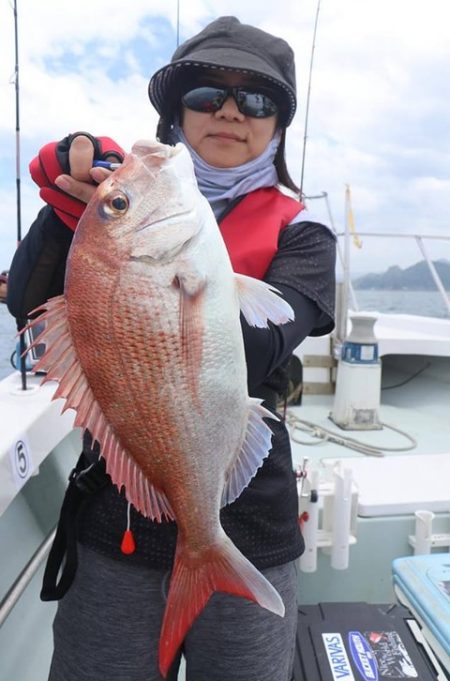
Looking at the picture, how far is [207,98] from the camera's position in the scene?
154 cm

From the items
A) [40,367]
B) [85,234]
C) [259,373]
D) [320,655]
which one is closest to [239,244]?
[259,373]

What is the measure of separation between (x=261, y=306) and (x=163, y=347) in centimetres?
23

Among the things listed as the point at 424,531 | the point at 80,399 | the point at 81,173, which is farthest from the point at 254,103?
the point at 424,531

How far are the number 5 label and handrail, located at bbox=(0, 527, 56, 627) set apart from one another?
18.5 inches

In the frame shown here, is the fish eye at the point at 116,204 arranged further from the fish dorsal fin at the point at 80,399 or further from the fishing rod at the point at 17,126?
the fishing rod at the point at 17,126

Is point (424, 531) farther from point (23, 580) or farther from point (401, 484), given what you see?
point (23, 580)

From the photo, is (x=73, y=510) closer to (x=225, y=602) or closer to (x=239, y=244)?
(x=225, y=602)

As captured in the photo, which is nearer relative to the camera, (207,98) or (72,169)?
(72,169)

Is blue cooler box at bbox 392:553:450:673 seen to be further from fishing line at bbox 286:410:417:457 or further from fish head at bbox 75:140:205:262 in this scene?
fishing line at bbox 286:410:417:457

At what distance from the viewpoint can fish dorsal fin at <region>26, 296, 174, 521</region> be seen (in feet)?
3.64

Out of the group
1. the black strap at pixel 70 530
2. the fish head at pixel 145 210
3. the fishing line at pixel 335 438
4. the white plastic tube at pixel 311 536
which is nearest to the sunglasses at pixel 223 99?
the fish head at pixel 145 210

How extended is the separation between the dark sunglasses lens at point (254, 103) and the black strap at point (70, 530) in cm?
110

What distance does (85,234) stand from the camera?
43.8 inches

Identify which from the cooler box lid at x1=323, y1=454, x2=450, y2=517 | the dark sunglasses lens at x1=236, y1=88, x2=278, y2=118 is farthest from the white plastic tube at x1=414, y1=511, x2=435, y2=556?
the dark sunglasses lens at x1=236, y1=88, x2=278, y2=118
